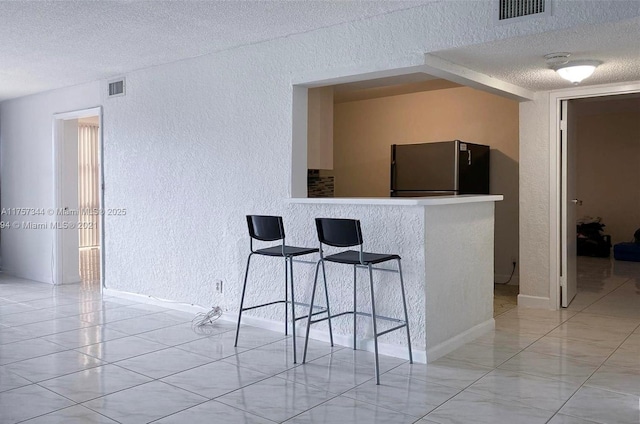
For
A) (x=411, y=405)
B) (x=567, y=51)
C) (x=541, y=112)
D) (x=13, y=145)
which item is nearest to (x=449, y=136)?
(x=541, y=112)

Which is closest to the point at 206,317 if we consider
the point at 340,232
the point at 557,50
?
the point at 340,232

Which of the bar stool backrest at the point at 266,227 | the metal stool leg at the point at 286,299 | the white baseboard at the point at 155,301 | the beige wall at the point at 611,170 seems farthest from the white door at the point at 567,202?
the beige wall at the point at 611,170

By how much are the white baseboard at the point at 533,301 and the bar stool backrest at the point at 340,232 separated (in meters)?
2.59

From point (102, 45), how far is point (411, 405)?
359 cm

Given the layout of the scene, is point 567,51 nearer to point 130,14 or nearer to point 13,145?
point 130,14

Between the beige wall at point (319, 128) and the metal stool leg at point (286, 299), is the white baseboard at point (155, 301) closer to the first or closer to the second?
the metal stool leg at point (286, 299)

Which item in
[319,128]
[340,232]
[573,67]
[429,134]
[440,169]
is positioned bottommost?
[340,232]

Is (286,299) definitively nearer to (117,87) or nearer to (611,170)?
(117,87)

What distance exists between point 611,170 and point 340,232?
7768mm

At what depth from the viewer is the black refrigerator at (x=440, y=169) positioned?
235 inches

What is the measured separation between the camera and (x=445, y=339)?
12.7 feet

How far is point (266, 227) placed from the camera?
12.9 ft

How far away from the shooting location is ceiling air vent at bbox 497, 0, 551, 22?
3172mm

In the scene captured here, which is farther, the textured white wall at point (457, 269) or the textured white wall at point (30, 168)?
the textured white wall at point (30, 168)
